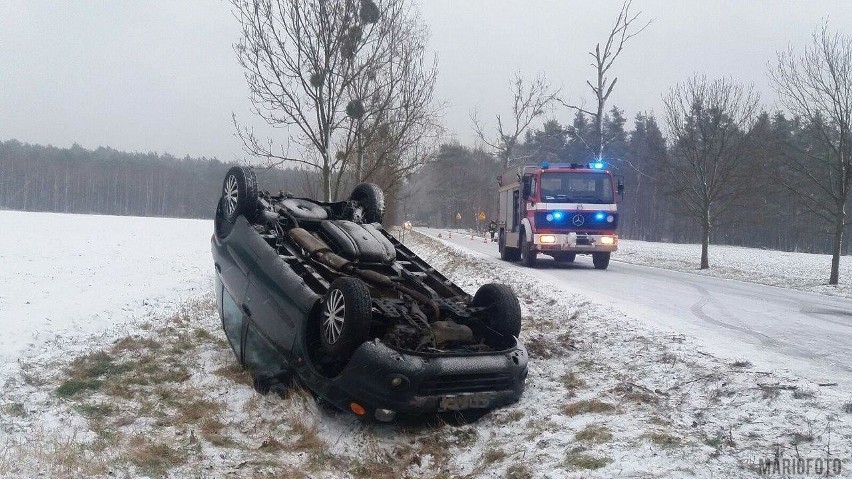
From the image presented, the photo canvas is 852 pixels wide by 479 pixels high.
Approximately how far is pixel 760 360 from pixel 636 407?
1637mm

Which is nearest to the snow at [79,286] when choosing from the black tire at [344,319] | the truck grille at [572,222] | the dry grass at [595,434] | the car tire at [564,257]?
the black tire at [344,319]

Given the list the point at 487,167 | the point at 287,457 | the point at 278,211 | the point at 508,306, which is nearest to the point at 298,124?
the point at 278,211

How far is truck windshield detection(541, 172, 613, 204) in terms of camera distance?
15.5 m

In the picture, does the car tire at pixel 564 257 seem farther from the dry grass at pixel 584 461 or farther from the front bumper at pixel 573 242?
the dry grass at pixel 584 461

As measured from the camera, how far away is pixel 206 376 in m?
6.73

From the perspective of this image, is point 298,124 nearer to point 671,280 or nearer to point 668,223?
point 671,280

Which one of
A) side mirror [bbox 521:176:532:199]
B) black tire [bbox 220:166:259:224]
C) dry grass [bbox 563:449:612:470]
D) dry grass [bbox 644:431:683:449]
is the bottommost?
dry grass [bbox 563:449:612:470]

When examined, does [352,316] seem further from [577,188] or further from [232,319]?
[577,188]

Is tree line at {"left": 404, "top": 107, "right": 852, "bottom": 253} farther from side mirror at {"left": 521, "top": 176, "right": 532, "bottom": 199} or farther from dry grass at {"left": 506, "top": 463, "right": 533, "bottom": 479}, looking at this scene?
dry grass at {"left": 506, "top": 463, "right": 533, "bottom": 479}

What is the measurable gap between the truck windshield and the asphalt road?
2105mm

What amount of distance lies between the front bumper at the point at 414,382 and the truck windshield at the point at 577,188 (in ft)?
35.5

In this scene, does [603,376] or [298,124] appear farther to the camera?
[298,124]

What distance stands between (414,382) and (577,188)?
38.1 feet

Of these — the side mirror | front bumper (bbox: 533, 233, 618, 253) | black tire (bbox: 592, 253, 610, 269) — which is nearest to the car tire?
black tire (bbox: 592, 253, 610, 269)
